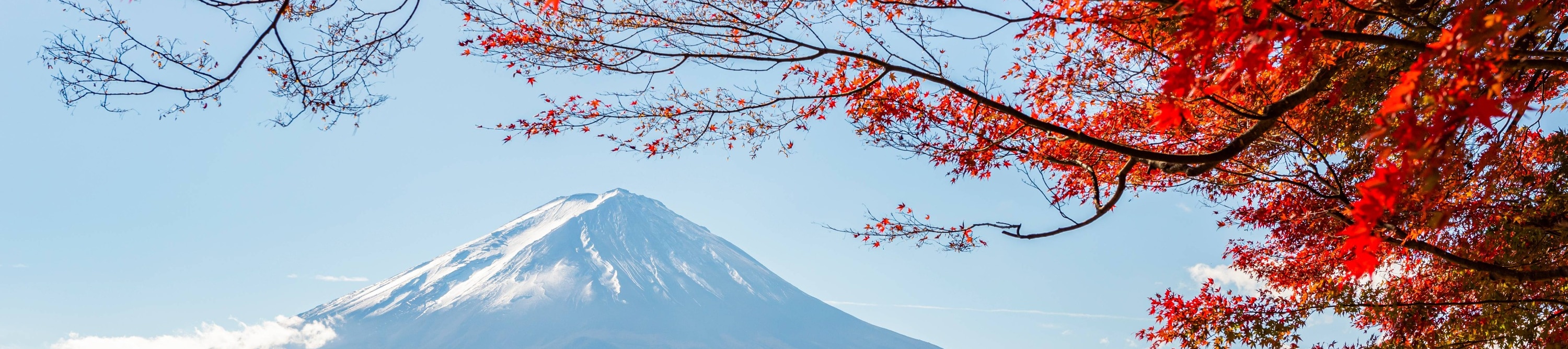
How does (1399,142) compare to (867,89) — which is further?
(867,89)

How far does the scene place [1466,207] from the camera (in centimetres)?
528

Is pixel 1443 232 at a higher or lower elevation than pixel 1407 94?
higher

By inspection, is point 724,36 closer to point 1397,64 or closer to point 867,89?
point 867,89

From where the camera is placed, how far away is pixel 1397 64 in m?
4.32

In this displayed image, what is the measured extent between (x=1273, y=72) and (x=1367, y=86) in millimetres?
471

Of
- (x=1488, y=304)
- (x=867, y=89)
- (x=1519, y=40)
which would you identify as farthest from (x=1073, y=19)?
(x=1488, y=304)

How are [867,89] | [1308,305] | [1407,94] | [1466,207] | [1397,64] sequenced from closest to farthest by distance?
[1407,94] < [1397,64] < [867,89] < [1466,207] < [1308,305]

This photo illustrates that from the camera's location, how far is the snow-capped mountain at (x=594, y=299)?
106m

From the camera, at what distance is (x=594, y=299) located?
381 feet

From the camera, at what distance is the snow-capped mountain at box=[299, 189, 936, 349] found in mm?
105688

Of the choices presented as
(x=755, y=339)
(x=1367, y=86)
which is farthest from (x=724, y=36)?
(x=755, y=339)

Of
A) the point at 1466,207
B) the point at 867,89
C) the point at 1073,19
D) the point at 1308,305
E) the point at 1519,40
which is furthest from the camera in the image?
the point at 1308,305

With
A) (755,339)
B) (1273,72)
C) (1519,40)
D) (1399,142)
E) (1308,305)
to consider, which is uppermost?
(755,339)

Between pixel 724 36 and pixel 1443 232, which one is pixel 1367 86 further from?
pixel 724 36
